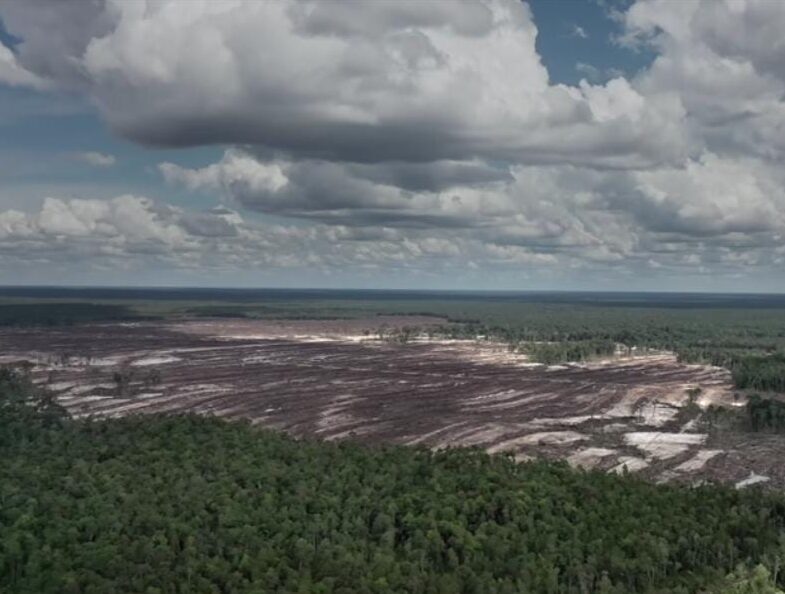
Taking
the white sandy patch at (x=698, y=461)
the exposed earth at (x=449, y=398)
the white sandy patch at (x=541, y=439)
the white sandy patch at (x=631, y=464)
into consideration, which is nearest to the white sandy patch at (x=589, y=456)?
the exposed earth at (x=449, y=398)

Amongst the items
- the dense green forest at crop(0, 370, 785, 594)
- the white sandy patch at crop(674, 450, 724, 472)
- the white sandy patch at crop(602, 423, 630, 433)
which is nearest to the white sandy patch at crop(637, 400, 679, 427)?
the white sandy patch at crop(602, 423, 630, 433)

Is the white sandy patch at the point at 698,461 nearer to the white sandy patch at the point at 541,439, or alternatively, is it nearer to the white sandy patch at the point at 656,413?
the white sandy patch at the point at 541,439

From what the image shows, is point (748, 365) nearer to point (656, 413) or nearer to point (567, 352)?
point (567, 352)

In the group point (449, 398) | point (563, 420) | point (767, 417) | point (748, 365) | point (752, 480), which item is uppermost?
point (748, 365)

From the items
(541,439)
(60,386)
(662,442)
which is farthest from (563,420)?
(60,386)

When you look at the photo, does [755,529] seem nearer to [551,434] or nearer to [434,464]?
[434,464]

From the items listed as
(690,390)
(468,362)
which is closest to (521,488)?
(690,390)
